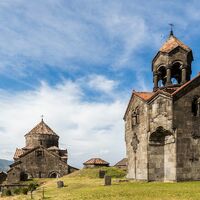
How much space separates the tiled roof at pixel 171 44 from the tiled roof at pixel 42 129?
33.3 m

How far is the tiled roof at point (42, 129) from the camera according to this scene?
5785 centimetres

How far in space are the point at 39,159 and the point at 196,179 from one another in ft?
110

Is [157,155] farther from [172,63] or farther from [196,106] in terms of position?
[172,63]

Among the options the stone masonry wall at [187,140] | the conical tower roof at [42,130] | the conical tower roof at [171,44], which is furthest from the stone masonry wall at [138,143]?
the conical tower roof at [42,130]

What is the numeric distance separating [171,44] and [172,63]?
210 cm

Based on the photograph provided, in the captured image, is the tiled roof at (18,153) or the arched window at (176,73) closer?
the arched window at (176,73)

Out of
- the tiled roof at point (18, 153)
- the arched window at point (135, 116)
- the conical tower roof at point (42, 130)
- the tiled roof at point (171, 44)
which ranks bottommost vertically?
the tiled roof at point (18, 153)

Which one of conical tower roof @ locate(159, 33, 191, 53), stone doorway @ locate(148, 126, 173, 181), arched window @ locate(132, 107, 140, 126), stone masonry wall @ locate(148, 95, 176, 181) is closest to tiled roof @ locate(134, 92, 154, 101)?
arched window @ locate(132, 107, 140, 126)

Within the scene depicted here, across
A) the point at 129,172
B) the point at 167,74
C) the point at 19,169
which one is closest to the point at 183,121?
the point at 167,74

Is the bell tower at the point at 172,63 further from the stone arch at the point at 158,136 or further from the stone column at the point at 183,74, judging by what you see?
the stone arch at the point at 158,136

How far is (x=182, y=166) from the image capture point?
2448 centimetres

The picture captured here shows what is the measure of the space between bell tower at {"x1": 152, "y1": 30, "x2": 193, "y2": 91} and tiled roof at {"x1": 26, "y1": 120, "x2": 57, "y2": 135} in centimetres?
3228

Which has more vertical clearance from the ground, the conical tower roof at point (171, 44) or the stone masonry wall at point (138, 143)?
the conical tower roof at point (171, 44)

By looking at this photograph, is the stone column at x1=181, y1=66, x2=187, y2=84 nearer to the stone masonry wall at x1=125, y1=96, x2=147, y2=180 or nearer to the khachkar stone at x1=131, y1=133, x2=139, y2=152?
the stone masonry wall at x1=125, y1=96, x2=147, y2=180
